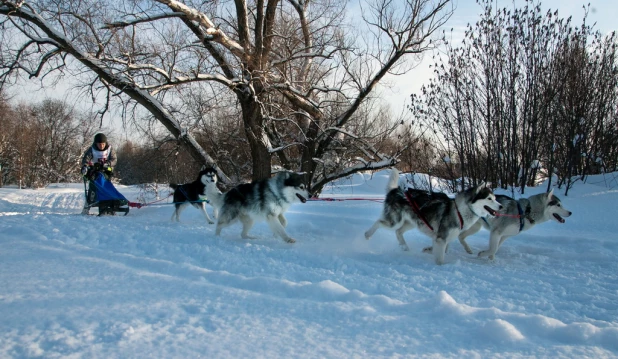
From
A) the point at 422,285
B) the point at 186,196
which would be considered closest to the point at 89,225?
the point at 186,196

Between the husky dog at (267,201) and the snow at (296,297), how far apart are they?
302 millimetres

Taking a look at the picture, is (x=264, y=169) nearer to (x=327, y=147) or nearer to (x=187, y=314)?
(x=327, y=147)

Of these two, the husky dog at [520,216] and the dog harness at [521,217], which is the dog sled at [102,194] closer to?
the husky dog at [520,216]

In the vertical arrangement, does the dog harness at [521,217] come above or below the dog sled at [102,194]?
below

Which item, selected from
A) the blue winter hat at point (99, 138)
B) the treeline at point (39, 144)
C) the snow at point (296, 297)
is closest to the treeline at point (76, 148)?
the treeline at point (39, 144)

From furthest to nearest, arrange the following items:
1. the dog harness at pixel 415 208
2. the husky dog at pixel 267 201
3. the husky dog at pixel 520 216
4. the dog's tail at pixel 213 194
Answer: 1. the dog's tail at pixel 213 194
2. the husky dog at pixel 267 201
3. the dog harness at pixel 415 208
4. the husky dog at pixel 520 216

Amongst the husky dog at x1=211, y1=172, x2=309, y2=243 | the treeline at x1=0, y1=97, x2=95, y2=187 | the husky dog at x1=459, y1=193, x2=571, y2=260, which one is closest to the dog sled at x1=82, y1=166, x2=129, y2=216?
the husky dog at x1=211, y1=172, x2=309, y2=243

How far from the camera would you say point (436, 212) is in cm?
→ 534

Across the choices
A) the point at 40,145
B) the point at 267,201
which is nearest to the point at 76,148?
the point at 40,145

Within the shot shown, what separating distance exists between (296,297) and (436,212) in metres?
2.80

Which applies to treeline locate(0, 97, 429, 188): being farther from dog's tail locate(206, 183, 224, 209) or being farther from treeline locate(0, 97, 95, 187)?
dog's tail locate(206, 183, 224, 209)

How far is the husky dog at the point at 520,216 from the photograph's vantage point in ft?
17.1

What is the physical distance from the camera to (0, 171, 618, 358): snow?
7.73ft

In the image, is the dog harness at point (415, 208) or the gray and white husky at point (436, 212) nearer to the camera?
the gray and white husky at point (436, 212)
